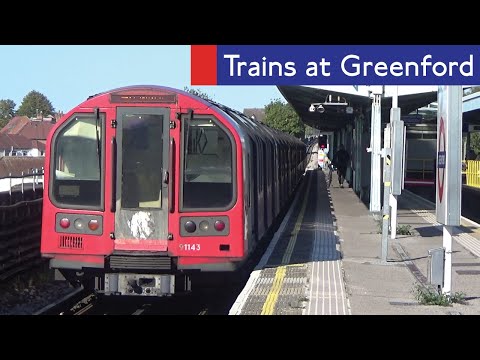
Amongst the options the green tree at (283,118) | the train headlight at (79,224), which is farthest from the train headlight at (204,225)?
the green tree at (283,118)

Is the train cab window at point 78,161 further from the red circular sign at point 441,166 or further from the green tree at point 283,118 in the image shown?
the green tree at point 283,118

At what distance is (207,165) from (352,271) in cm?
317

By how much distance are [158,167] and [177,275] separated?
133cm

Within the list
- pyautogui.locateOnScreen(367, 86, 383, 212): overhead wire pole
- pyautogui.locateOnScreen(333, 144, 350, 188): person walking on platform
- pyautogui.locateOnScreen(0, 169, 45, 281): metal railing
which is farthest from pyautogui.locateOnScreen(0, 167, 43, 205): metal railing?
pyautogui.locateOnScreen(333, 144, 350, 188): person walking on platform

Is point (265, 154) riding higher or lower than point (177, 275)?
higher

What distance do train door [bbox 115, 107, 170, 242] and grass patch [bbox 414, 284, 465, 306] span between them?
3.23 metres

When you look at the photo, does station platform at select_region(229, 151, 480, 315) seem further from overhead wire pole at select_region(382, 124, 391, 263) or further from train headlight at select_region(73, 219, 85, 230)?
train headlight at select_region(73, 219, 85, 230)

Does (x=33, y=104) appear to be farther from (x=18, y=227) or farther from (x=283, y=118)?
(x=18, y=227)

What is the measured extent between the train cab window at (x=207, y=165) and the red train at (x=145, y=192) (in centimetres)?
1

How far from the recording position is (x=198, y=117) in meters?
8.60

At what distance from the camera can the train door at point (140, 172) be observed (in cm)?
848

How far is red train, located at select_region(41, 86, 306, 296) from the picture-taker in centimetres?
846

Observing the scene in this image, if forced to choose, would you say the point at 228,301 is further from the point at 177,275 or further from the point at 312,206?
the point at 312,206

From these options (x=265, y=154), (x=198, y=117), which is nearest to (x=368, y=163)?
(x=265, y=154)
